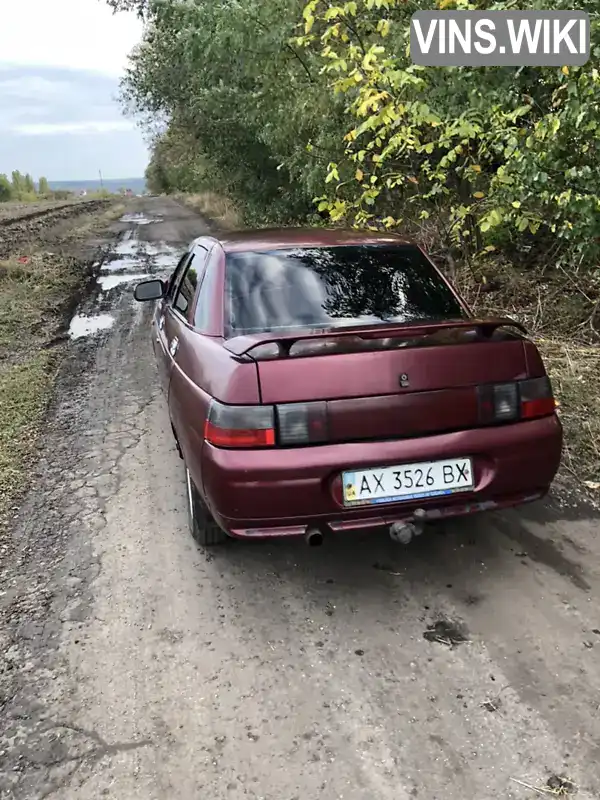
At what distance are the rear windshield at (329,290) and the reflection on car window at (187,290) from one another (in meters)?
0.49

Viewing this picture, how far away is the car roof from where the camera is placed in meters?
3.95

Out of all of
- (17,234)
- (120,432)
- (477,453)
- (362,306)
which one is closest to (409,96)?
(362,306)

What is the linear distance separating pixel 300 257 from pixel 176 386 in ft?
3.24

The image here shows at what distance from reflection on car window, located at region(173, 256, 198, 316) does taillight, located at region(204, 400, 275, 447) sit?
58.0 inches

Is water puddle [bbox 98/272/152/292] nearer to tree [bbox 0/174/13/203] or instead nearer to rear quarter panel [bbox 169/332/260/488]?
rear quarter panel [bbox 169/332/260/488]

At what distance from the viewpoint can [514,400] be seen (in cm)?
306

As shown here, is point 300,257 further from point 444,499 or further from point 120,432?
point 120,432

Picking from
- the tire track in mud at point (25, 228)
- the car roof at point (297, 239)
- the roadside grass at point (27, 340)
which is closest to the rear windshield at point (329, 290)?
the car roof at point (297, 239)

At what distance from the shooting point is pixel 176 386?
12.4 ft

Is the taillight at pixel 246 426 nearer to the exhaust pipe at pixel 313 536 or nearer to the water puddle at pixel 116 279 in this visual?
the exhaust pipe at pixel 313 536

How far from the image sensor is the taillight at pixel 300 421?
112 inches

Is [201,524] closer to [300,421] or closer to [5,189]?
[300,421]

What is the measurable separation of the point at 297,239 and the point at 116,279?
29.7 feet

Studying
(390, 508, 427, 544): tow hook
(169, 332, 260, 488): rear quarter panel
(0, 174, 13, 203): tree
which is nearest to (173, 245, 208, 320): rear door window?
(169, 332, 260, 488): rear quarter panel
